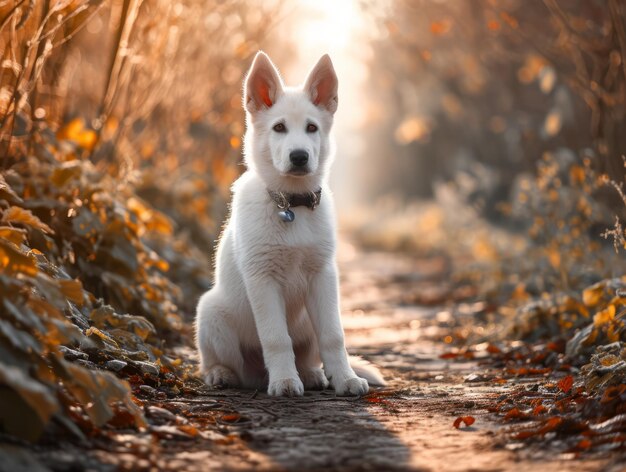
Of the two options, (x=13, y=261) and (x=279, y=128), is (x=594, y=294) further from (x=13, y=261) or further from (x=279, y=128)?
(x=13, y=261)

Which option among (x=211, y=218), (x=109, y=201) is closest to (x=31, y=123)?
(x=109, y=201)

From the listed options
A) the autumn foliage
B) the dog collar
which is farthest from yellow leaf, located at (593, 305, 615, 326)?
the autumn foliage

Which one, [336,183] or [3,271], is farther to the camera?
[336,183]

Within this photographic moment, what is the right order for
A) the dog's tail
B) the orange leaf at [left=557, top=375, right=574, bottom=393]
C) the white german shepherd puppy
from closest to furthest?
the orange leaf at [left=557, top=375, right=574, bottom=393] → the white german shepherd puppy → the dog's tail

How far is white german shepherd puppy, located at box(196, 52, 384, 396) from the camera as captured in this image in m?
4.46

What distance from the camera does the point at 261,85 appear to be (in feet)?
15.6

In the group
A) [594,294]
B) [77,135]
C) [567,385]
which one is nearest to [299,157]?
[567,385]

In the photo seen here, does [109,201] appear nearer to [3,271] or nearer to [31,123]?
[31,123]

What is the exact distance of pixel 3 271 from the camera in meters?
3.10

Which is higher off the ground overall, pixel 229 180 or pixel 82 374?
pixel 229 180

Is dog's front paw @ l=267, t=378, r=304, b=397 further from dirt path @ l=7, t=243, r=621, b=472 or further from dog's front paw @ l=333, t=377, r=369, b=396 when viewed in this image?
dog's front paw @ l=333, t=377, r=369, b=396

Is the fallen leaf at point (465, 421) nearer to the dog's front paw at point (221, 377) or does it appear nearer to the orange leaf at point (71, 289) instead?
the dog's front paw at point (221, 377)

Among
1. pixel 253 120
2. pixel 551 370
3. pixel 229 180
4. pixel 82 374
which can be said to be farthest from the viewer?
pixel 229 180

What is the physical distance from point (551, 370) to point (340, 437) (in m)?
2.38
